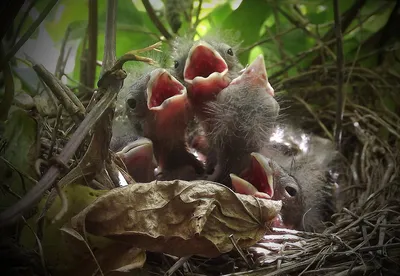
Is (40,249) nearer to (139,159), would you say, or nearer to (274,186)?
(139,159)

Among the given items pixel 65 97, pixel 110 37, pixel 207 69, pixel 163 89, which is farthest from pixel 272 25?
pixel 65 97

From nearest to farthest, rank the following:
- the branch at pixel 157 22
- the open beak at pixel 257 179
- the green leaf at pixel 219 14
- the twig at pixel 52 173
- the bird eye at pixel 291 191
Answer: the twig at pixel 52 173
the open beak at pixel 257 179
the bird eye at pixel 291 191
the branch at pixel 157 22
the green leaf at pixel 219 14

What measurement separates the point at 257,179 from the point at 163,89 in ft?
0.98

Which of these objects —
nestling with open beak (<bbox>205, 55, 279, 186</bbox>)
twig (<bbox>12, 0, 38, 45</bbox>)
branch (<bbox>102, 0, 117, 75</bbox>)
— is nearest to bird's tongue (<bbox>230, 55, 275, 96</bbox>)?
nestling with open beak (<bbox>205, 55, 279, 186</bbox>)

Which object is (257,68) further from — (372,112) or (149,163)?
(372,112)

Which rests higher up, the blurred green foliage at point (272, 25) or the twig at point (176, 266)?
the blurred green foliage at point (272, 25)

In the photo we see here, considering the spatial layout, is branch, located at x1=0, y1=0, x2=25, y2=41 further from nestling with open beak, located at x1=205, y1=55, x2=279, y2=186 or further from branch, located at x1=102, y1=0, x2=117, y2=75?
nestling with open beak, located at x1=205, y1=55, x2=279, y2=186

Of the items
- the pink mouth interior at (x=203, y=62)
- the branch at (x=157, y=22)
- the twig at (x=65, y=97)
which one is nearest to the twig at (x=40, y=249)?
the twig at (x=65, y=97)

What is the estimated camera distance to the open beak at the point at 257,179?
1006 mm

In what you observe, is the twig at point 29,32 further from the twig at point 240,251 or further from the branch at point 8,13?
the twig at point 240,251

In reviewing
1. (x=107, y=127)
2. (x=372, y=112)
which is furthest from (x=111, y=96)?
(x=372, y=112)

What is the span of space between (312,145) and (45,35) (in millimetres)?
1018

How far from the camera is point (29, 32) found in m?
0.57

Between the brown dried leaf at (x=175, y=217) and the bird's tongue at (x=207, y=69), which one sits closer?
the brown dried leaf at (x=175, y=217)
